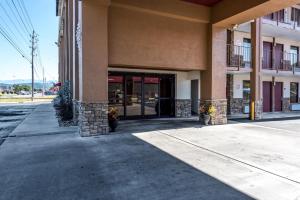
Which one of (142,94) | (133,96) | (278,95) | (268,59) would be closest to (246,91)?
(268,59)

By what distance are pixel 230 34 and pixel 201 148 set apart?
35.7ft

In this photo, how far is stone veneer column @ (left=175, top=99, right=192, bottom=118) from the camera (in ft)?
45.8

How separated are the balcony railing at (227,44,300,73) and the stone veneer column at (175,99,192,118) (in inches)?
144

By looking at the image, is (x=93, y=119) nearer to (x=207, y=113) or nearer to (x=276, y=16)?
(x=207, y=113)

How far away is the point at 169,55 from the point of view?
1024cm

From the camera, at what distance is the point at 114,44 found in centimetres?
906

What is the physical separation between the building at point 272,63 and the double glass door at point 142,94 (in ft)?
12.9

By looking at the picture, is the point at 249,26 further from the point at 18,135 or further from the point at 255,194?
the point at 18,135

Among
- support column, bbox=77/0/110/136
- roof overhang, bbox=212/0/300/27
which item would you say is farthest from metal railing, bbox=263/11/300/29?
support column, bbox=77/0/110/136

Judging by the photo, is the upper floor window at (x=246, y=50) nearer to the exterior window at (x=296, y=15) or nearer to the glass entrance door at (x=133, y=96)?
the exterior window at (x=296, y=15)

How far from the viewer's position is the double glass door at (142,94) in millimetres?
12641

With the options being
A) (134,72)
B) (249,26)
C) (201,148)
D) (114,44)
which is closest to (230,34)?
(249,26)

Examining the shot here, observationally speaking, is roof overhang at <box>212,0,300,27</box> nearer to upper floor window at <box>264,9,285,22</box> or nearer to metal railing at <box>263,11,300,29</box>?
metal railing at <box>263,11,300,29</box>

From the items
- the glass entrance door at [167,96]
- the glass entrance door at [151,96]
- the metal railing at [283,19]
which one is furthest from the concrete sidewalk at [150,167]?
the metal railing at [283,19]
